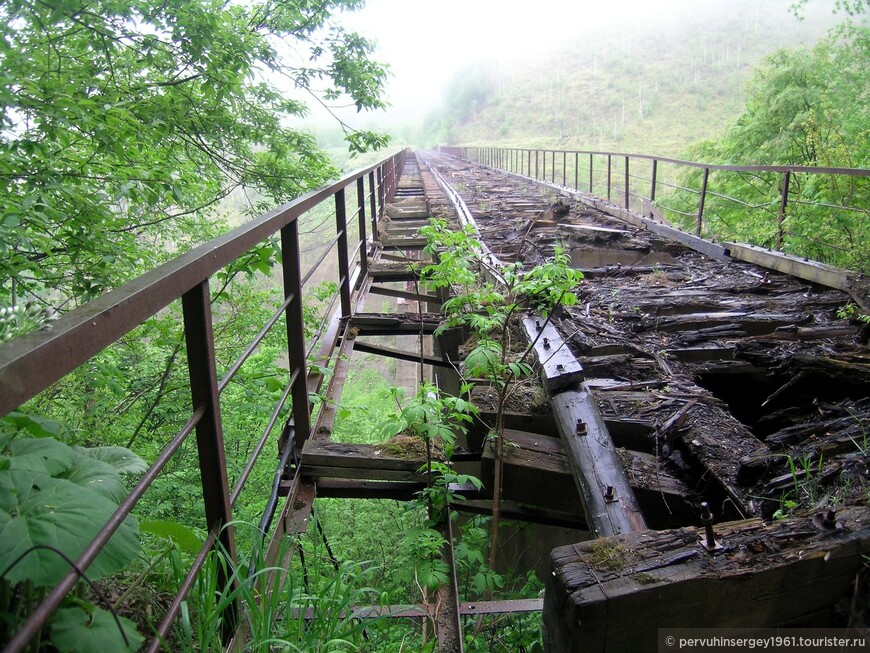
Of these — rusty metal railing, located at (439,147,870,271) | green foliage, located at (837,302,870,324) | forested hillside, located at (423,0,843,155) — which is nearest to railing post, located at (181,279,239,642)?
green foliage, located at (837,302,870,324)

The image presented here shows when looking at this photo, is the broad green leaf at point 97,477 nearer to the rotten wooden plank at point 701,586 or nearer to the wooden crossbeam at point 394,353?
the rotten wooden plank at point 701,586

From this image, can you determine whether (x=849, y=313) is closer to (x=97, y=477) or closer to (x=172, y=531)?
(x=172, y=531)

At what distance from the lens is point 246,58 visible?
207 inches

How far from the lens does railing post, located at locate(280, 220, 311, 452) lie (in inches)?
103

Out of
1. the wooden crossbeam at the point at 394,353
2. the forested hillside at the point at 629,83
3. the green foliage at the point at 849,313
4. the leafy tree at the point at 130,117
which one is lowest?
the wooden crossbeam at the point at 394,353

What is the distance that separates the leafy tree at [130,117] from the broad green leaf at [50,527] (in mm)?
1963

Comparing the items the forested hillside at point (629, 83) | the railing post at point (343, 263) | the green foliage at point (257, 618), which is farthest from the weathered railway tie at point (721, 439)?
the forested hillside at point (629, 83)

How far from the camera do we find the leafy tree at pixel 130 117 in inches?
135

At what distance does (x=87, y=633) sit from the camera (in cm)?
97

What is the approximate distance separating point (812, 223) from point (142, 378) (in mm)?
8948

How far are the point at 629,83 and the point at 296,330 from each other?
261ft

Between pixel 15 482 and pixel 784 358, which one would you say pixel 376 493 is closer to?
pixel 15 482

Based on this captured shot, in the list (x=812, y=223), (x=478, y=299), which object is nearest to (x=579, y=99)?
(x=812, y=223)

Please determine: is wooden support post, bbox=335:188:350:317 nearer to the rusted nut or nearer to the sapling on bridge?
the sapling on bridge
